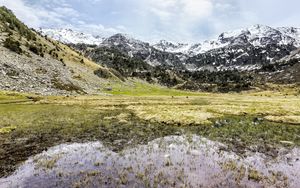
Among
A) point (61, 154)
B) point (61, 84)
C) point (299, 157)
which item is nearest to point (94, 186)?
point (61, 154)

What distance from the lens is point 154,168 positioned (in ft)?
78.3

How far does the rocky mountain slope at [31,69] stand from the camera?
3971 inches

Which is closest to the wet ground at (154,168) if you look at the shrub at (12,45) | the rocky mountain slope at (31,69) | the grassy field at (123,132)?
the grassy field at (123,132)

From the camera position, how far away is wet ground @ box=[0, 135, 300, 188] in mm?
20688

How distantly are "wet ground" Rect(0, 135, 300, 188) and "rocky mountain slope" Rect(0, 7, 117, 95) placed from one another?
3063 inches

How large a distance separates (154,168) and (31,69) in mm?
104004

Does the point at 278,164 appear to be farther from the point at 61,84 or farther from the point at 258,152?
the point at 61,84

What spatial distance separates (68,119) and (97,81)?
103341 millimetres

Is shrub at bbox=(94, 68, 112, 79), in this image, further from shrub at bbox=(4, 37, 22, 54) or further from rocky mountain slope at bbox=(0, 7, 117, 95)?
shrub at bbox=(4, 37, 22, 54)

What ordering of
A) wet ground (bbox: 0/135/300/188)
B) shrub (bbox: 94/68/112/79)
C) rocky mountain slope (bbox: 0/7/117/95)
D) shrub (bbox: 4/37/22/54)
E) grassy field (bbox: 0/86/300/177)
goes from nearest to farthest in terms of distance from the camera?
1. wet ground (bbox: 0/135/300/188)
2. grassy field (bbox: 0/86/300/177)
3. rocky mountain slope (bbox: 0/7/117/95)
4. shrub (bbox: 4/37/22/54)
5. shrub (bbox: 94/68/112/79)

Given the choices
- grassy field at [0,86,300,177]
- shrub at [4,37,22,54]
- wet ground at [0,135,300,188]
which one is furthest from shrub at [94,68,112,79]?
wet ground at [0,135,300,188]

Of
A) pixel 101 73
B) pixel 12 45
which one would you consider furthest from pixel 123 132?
pixel 101 73

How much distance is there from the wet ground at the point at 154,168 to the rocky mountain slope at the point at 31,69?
77.8m

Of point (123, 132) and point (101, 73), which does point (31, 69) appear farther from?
point (123, 132)
